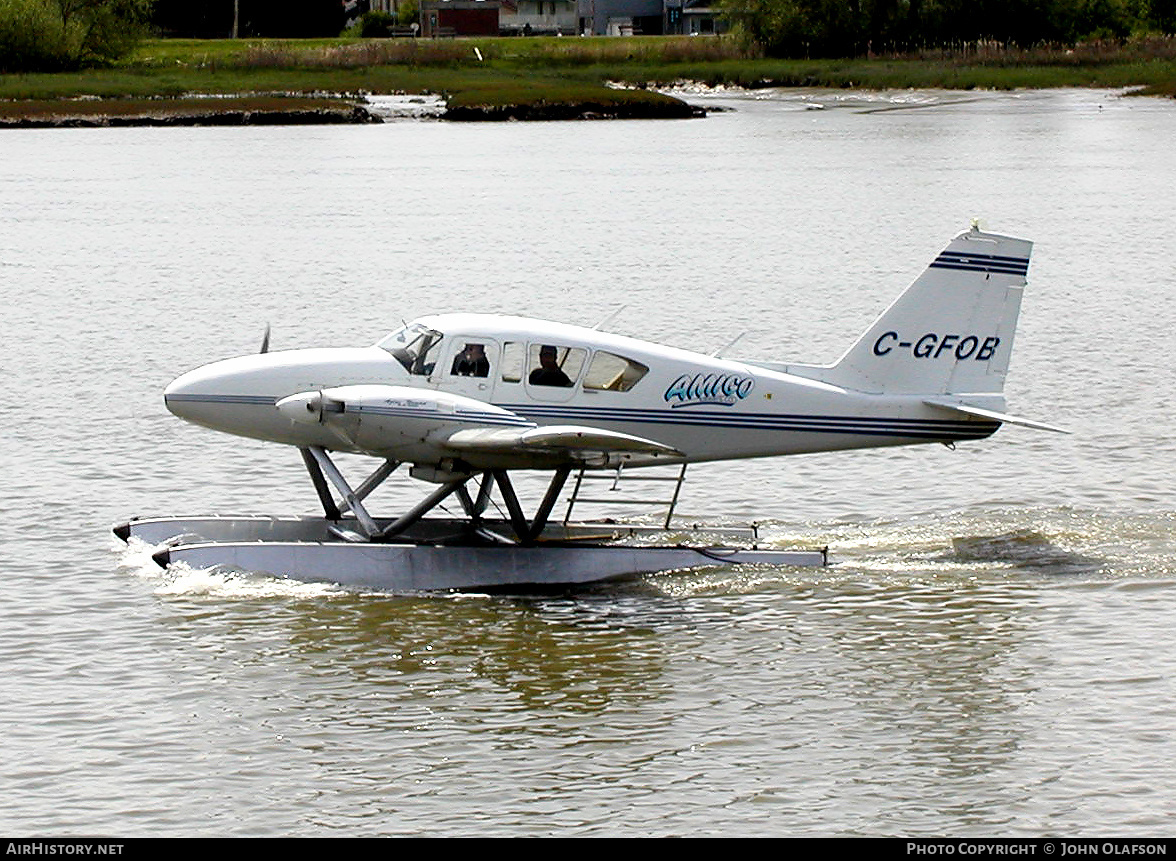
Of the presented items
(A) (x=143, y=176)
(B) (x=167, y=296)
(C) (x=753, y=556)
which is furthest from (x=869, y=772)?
(A) (x=143, y=176)

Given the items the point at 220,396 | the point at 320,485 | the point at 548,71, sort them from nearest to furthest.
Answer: the point at 220,396
the point at 320,485
the point at 548,71

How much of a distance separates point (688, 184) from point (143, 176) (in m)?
20.0

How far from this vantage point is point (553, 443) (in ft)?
51.3

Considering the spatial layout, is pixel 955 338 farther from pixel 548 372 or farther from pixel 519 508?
pixel 519 508

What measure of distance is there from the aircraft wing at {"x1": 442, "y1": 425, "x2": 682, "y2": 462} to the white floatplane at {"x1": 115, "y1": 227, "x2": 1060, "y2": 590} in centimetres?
3

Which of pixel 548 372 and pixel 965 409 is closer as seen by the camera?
pixel 548 372

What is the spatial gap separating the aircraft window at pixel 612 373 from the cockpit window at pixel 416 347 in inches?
54.2

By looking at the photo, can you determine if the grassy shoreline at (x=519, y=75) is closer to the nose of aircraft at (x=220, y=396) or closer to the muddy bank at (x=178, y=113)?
the muddy bank at (x=178, y=113)

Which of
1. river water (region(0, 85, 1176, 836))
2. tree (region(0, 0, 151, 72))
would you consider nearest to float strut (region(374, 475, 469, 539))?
river water (region(0, 85, 1176, 836))

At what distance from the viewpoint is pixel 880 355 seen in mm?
17391

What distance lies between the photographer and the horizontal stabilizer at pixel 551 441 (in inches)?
611

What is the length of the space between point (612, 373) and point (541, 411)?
74cm

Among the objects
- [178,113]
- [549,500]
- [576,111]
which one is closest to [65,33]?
[178,113]

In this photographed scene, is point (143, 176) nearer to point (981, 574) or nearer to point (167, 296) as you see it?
point (167, 296)
